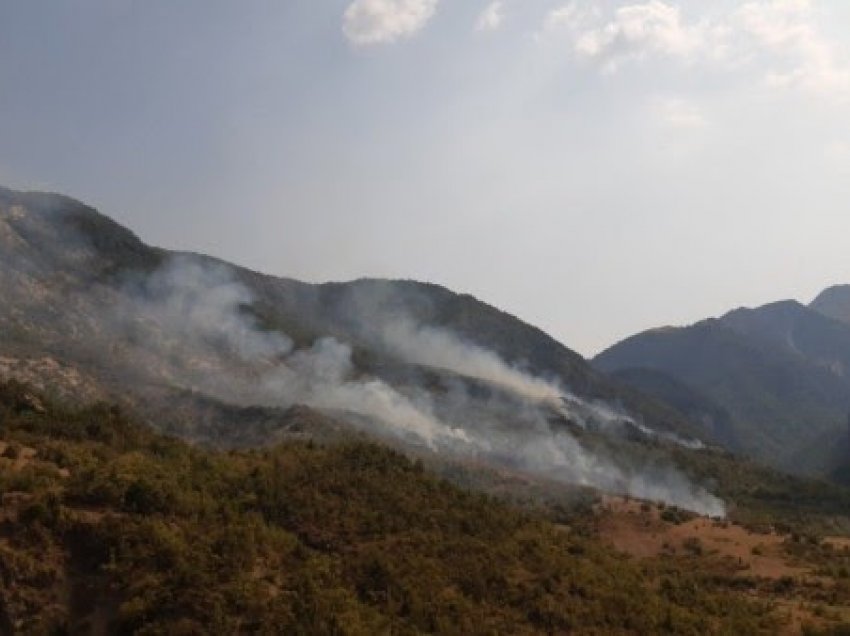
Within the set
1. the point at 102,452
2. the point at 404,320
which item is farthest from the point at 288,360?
the point at 102,452

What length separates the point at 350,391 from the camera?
100000mm

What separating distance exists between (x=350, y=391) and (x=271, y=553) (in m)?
74.2

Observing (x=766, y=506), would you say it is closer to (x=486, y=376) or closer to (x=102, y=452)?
(x=486, y=376)

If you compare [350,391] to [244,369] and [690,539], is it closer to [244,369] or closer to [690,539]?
[244,369]

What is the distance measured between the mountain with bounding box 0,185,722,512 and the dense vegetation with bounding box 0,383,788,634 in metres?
35.7

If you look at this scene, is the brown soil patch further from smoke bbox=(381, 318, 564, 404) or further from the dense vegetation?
smoke bbox=(381, 318, 564, 404)

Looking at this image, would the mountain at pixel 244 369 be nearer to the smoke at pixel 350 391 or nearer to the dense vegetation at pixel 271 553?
the smoke at pixel 350 391

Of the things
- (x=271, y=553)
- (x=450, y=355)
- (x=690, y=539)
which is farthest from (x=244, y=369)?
(x=271, y=553)

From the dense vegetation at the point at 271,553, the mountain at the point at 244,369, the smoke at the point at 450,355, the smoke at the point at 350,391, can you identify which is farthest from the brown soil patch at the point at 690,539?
the smoke at the point at 450,355

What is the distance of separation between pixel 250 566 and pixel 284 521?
13.7 ft

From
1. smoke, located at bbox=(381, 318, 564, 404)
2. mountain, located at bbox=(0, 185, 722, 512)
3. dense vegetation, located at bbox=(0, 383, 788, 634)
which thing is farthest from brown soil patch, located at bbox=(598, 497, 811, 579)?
smoke, located at bbox=(381, 318, 564, 404)

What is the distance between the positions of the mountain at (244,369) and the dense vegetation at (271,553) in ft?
117

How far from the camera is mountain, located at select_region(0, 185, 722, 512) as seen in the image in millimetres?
75938

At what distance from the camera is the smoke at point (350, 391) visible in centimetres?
8731
